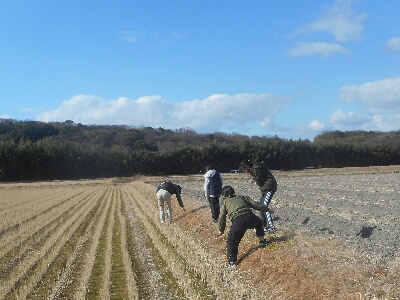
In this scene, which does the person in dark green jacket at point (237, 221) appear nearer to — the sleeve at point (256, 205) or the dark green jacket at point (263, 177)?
the sleeve at point (256, 205)

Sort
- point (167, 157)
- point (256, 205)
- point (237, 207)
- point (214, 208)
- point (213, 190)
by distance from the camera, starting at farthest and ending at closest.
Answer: point (167, 157) < point (213, 190) < point (214, 208) < point (256, 205) < point (237, 207)

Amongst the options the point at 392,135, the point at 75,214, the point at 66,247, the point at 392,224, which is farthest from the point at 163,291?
the point at 392,135

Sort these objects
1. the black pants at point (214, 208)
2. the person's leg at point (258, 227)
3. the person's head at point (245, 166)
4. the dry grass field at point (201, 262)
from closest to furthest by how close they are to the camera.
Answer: the dry grass field at point (201, 262), the person's leg at point (258, 227), the person's head at point (245, 166), the black pants at point (214, 208)

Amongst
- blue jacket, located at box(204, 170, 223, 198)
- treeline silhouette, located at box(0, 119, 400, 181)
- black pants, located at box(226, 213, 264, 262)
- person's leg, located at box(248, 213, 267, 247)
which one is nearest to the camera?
black pants, located at box(226, 213, 264, 262)

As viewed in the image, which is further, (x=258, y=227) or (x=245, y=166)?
(x=245, y=166)

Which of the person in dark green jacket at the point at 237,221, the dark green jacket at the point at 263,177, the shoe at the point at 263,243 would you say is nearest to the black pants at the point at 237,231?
the person in dark green jacket at the point at 237,221

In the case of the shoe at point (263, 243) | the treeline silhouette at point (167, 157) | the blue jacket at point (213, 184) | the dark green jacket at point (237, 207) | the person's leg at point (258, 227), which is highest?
the treeline silhouette at point (167, 157)

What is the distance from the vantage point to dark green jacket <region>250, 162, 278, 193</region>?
10.7m

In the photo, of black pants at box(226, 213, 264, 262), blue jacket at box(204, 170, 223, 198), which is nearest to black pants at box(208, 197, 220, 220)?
blue jacket at box(204, 170, 223, 198)

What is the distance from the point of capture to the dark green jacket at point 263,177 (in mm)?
10695

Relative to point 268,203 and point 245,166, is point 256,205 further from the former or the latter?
point 245,166

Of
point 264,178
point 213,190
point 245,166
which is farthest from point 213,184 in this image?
point 245,166

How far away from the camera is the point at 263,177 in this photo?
10.8 m

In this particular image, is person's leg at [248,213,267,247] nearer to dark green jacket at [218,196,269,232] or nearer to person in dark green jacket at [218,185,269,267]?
person in dark green jacket at [218,185,269,267]
